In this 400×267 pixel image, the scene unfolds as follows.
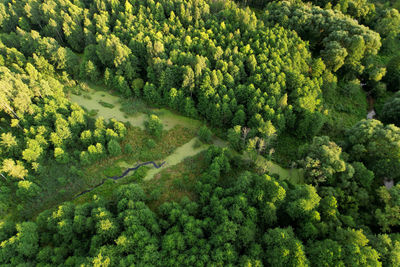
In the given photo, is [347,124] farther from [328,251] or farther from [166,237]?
[166,237]

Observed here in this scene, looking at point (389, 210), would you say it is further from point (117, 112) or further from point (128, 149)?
point (117, 112)

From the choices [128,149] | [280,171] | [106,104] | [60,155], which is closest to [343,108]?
[280,171]

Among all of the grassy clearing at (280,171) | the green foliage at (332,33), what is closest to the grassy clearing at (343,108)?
the green foliage at (332,33)

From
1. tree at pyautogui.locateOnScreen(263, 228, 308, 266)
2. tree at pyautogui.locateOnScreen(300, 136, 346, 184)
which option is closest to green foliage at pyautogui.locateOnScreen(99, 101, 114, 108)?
tree at pyautogui.locateOnScreen(300, 136, 346, 184)

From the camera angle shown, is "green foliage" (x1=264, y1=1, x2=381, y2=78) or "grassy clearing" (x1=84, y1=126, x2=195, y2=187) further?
"green foliage" (x1=264, y1=1, x2=381, y2=78)

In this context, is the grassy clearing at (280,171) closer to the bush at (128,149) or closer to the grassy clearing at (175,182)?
the grassy clearing at (175,182)

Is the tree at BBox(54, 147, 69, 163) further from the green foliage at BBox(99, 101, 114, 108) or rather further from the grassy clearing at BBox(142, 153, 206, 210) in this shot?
the green foliage at BBox(99, 101, 114, 108)

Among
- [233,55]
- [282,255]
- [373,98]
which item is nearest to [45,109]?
[233,55]

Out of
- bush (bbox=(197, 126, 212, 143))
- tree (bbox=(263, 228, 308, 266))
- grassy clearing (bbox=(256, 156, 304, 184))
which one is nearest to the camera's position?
tree (bbox=(263, 228, 308, 266))
